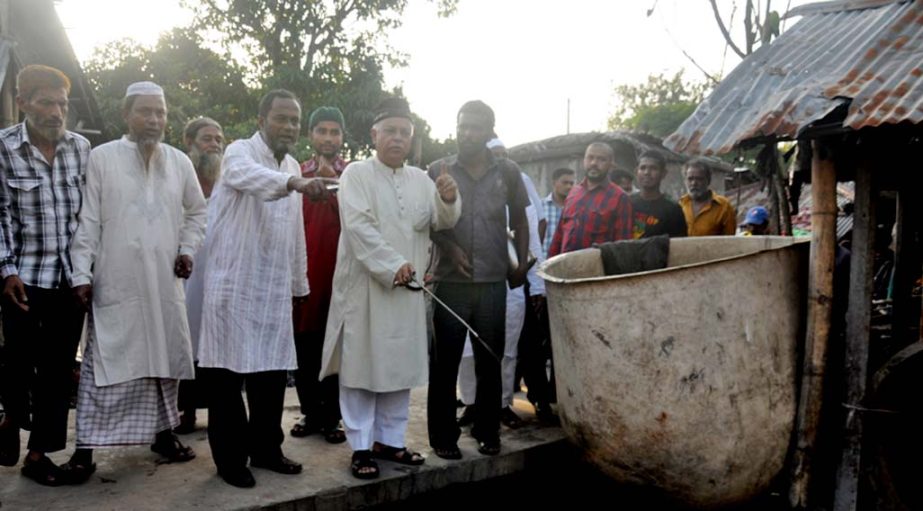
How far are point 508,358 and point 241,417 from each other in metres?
2.11

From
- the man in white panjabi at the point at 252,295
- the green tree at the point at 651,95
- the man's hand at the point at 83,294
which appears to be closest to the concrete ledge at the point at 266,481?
the man in white panjabi at the point at 252,295

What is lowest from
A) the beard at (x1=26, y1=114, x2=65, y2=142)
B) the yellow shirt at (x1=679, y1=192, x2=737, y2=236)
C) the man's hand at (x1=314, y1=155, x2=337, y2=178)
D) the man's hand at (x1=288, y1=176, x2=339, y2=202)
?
the yellow shirt at (x1=679, y1=192, x2=737, y2=236)

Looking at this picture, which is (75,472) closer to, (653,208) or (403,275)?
(403,275)

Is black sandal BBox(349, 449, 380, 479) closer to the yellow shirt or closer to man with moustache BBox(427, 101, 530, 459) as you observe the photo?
man with moustache BBox(427, 101, 530, 459)

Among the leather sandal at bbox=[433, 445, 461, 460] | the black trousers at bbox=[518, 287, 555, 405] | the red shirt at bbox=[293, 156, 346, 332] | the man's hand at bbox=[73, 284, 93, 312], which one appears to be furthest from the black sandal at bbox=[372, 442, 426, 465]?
the man's hand at bbox=[73, 284, 93, 312]

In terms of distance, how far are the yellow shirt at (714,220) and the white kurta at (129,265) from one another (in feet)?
13.1

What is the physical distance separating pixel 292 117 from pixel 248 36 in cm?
1542

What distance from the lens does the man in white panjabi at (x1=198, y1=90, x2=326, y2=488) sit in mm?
3658

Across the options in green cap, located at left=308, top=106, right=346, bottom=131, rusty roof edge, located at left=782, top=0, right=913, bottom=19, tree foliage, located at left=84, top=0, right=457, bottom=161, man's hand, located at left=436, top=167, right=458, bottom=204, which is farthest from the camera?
tree foliage, located at left=84, top=0, right=457, bottom=161

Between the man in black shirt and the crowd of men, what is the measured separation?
1.46 m

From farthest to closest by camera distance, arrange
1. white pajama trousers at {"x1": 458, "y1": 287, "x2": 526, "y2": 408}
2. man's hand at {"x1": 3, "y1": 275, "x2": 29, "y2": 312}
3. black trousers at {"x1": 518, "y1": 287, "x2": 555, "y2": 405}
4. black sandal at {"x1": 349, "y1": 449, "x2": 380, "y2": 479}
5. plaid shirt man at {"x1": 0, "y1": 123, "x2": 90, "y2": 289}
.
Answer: black trousers at {"x1": 518, "y1": 287, "x2": 555, "y2": 405}
white pajama trousers at {"x1": 458, "y1": 287, "x2": 526, "y2": 408}
black sandal at {"x1": 349, "y1": 449, "x2": 380, "y2": 479}
plaid shirt man at {"x1": 0, "y1": 123, "x2": 90, "y2": 289}
man's hand at {"x1": 3, "y1": 275, "x2": 29, "y2": 312}

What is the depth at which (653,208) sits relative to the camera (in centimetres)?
571

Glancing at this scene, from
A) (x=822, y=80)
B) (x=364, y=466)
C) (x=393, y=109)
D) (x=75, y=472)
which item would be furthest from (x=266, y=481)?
(x=822, y=80)

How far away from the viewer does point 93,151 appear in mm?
3666
